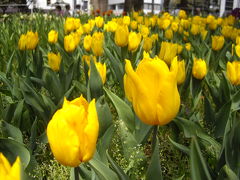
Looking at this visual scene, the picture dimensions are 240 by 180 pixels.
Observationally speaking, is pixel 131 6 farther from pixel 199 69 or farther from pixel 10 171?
pixel 10 171

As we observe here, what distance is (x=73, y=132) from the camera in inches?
28.0

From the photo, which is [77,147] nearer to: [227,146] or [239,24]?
[227,146]

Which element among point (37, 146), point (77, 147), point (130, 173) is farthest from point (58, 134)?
point (37, 146)

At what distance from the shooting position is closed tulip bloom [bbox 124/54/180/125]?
0.86 metres

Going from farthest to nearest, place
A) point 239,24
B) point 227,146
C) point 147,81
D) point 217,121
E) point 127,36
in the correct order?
point 239,24 → point 127,36 → point 217,121 → point 227,146 → point 147,81

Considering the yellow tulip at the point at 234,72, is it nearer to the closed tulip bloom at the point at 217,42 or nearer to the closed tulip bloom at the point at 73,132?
the closed tulip bloom at the point at 217,42

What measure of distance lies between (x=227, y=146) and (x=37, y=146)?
0.85m

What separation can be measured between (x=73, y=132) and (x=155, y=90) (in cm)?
26

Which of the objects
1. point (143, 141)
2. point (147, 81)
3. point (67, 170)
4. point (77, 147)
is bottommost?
point (67, 170)

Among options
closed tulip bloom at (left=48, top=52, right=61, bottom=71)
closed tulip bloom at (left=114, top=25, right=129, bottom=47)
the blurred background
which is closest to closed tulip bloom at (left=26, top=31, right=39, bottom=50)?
closed tulip bloom at (left=48, top=52, right=61, bottom=71)

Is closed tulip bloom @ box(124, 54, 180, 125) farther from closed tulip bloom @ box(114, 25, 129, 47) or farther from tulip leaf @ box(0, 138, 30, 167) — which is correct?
closed tulip bloom @ box(114, 25, 129, 47)

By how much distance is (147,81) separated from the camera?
0.88 m

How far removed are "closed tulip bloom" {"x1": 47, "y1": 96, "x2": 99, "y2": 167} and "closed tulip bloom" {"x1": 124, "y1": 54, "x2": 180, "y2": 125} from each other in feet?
0.61

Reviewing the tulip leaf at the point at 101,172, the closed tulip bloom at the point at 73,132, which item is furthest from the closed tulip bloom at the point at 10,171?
the tulip leaf at the point at 101,172
